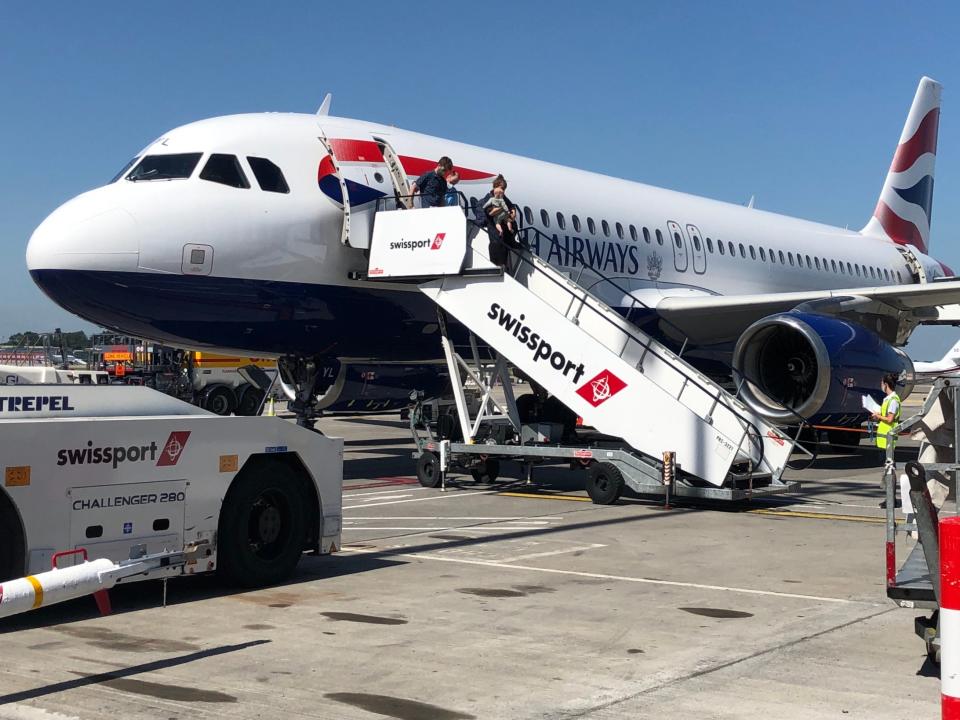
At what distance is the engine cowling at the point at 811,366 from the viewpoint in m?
14.6

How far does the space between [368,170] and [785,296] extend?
22.0ft

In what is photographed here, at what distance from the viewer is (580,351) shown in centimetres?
1282

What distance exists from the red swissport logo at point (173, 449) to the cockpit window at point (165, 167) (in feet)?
20.8

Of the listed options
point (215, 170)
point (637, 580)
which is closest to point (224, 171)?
point (215, 170)

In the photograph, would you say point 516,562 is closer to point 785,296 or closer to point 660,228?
point 785,296

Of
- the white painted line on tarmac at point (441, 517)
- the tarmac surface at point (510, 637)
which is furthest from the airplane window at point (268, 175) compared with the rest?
the tarmac surface at point (510, 637)

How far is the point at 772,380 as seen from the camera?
15.7 metres

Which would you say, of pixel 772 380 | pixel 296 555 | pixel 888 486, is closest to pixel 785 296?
pixel 772 380

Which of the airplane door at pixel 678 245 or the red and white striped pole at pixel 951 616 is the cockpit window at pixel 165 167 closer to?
the airplane door at pixel 678 245

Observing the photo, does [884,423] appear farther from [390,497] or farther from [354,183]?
[354,183]

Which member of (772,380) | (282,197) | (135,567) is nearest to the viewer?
(135,567)

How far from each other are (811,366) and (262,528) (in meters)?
10.2

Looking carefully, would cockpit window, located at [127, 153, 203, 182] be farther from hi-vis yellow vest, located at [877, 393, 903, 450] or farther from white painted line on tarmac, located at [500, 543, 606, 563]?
hi-vis yellow vest, located at [877, 393, 903, 450]

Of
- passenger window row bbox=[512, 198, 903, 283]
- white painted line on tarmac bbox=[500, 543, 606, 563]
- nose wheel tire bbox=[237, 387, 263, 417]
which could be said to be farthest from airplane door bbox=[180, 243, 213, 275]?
nose wheel tire bbox=[237, 387, 263, 417]
